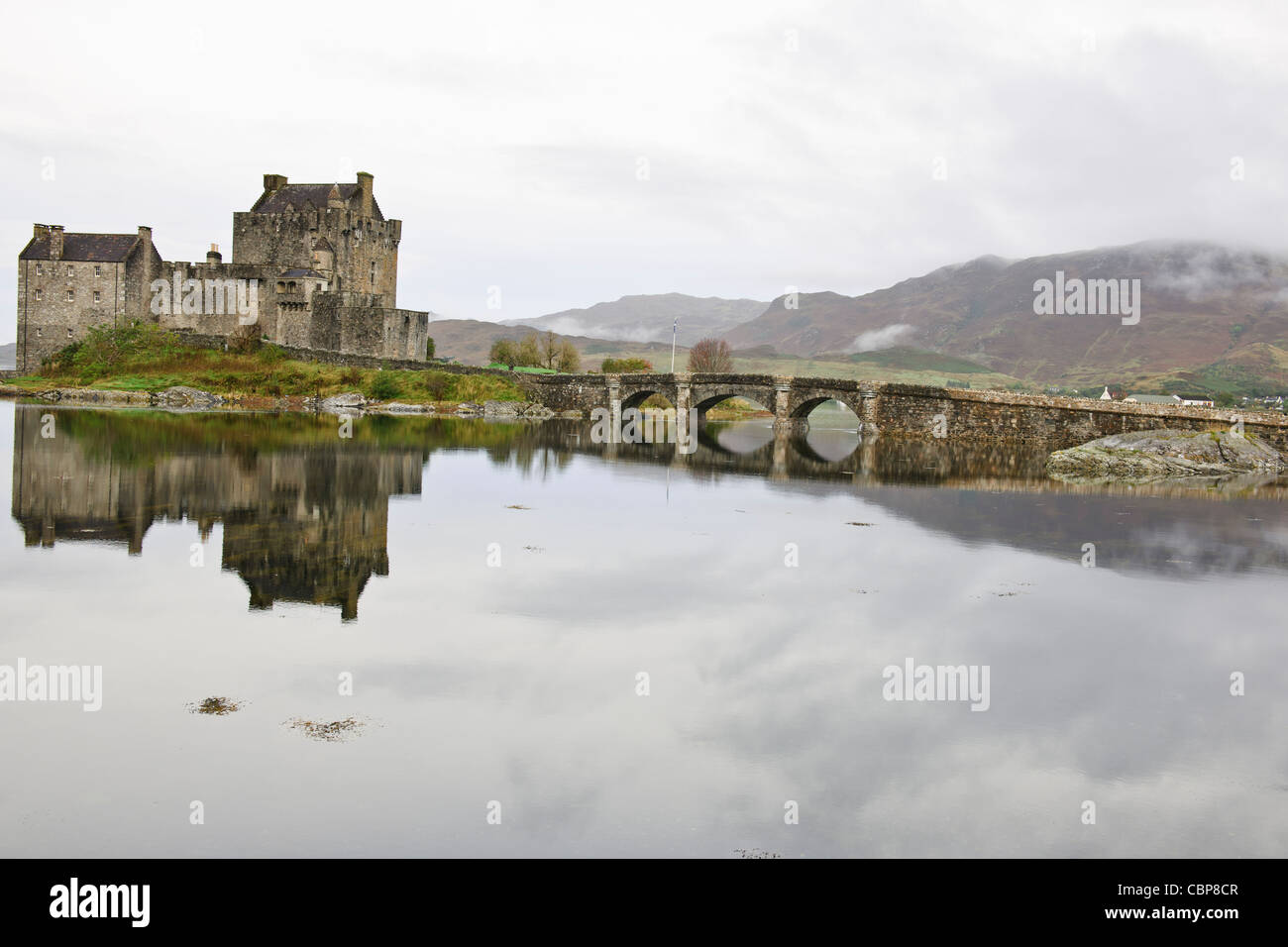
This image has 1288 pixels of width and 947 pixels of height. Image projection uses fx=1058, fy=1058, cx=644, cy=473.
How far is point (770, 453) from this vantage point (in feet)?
158

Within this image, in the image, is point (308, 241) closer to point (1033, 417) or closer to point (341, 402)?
point (341, 402)

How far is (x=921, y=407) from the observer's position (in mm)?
64562

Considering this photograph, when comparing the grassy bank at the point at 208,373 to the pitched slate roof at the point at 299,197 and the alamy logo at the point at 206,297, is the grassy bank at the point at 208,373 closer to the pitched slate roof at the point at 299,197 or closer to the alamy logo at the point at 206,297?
the alamy logo at the point at 206,297

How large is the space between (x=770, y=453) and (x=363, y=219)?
42.2m

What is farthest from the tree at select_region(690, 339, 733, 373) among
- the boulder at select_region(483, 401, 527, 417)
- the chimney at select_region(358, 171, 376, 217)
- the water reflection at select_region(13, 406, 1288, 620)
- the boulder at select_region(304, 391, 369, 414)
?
the water reflection at select_region(13, 406, 1288, 620)

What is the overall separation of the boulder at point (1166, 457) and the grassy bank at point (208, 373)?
1782 inches

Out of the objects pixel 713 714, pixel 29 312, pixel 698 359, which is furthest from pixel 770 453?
pixel 698 359

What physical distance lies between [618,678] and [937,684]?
3.39 m

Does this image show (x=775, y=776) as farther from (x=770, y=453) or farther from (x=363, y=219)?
(x=363, y=219)

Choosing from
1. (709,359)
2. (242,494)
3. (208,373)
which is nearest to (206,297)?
(208,373)

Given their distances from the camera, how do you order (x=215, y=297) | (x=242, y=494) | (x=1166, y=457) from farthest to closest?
(x=215, y=297)
(x=1166, y=457)
(x=242, y=494)

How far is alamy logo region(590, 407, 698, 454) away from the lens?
53978mm
